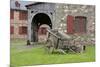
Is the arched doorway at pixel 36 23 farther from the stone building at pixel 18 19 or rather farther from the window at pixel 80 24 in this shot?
the window at pixel 80 24

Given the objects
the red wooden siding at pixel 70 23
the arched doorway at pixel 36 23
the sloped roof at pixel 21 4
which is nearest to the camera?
the sloped roof at pixel 21 4

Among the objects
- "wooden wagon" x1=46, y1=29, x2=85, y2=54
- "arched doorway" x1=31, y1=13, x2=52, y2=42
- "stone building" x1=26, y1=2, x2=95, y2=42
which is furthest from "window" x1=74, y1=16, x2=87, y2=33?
"arched doorway" x1=31, y1=13, x2=52, y2=42

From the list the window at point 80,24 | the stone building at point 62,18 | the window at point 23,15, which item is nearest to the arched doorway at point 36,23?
the stone building at point 62,18

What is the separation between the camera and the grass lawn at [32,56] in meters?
3.03

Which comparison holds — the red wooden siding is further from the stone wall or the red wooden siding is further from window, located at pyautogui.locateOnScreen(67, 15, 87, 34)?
the stone wall

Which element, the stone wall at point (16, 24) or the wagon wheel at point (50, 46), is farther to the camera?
the wagon wheel at point (50, 46)

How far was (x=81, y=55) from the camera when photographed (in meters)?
3.41

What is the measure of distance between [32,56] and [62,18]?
26.1 inches

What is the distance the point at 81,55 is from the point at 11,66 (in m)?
1.00

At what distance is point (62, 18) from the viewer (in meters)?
3.31

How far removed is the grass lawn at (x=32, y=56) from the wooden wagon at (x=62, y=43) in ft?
0.23

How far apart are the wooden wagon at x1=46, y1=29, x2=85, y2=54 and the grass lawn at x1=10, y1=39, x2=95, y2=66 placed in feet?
0.23

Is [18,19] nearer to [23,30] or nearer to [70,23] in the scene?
[23,30]

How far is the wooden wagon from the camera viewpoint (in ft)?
10.6
